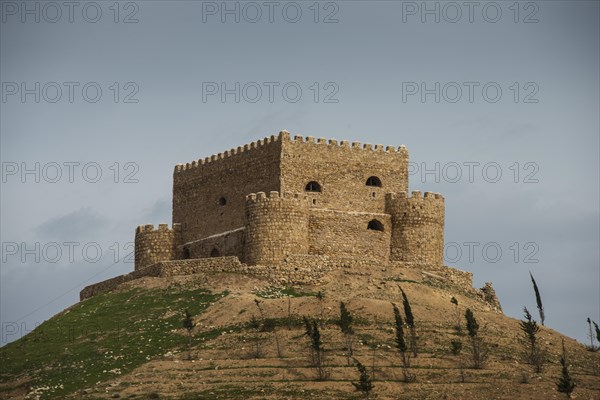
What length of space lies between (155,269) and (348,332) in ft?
49.5

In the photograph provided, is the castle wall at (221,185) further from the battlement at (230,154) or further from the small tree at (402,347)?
the small tree at (402,347)

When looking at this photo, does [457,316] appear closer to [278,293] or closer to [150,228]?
[278,293]

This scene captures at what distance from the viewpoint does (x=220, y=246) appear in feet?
230

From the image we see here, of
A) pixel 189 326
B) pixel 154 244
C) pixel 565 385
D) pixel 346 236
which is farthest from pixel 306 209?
pixel 565 385

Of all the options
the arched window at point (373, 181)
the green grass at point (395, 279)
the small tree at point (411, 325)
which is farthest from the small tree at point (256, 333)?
the arched window at point (373, 181)

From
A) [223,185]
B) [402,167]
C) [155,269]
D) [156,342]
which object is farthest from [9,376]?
[402,167]

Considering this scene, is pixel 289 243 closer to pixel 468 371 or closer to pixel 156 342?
pixel 156 342

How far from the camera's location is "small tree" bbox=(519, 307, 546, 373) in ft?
189

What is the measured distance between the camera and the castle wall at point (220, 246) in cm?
6838

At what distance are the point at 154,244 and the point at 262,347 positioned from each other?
17398mm

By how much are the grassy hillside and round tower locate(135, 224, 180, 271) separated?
190 inches

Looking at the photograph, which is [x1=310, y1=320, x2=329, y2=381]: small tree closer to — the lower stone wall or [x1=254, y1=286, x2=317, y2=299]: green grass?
[x1=254, y1=286, x2=317, y2=299]: green grass

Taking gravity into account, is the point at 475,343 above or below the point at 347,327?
below

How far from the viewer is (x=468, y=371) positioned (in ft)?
184
